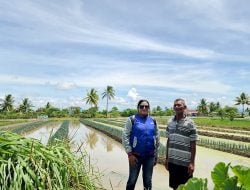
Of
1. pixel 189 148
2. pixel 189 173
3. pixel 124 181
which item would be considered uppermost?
pixel 189 148

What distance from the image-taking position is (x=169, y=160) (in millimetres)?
4719

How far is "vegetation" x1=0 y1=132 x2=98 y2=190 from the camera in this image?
3.26 meters

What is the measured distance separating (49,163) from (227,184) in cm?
231

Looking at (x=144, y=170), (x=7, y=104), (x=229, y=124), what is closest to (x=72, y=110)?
(x=7, y=104)

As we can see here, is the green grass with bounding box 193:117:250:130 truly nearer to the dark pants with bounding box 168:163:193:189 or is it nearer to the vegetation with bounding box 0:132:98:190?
the dark pants with bounding box 168:163:193:189

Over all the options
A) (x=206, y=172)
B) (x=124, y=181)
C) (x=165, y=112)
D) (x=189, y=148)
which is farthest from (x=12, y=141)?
(x=165, y=112)

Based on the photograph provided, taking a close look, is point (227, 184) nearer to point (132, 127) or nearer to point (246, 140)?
point (132, 127)

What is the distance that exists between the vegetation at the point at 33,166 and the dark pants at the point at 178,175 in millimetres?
1240

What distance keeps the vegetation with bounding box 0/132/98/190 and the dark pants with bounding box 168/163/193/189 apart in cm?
124

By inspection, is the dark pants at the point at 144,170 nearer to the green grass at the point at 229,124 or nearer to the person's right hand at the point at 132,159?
the person's right hand at the point at 132,159

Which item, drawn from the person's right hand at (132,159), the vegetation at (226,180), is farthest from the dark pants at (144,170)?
the vegetation at (226,180)

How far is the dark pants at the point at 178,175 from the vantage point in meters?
4.61

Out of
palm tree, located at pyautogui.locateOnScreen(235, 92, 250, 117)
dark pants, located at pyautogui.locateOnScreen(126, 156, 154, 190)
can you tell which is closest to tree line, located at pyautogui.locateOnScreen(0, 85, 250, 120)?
palm tree, located at pyautogui.locateOnScreen(235, 92, 250, 117)

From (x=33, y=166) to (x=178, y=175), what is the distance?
192cm
